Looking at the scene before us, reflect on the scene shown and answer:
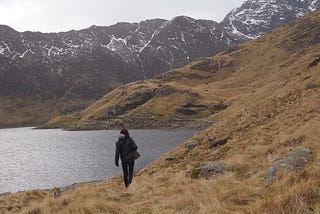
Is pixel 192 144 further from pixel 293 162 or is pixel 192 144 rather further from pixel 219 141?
pixel 293 162

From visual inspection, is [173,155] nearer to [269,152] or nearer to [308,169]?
[269,152]

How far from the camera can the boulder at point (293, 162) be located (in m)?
12.3

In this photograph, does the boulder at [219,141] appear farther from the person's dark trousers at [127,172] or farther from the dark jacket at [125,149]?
the dark jacket at [125,149]

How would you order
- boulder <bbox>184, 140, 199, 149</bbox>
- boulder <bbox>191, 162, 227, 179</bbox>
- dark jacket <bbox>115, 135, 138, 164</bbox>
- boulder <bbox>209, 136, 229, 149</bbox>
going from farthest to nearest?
boulder <bbox>184, 140, 199, 149</bbox>, boulder <bbox>209, 136, 229, 149</bbox>, dark jacket <bbox>115, 135, 138, 164</bbox>, boulder <bbox>191, 162, 227, 179</bbox>

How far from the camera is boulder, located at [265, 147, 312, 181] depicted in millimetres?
12281

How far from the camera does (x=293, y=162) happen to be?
1259 cm

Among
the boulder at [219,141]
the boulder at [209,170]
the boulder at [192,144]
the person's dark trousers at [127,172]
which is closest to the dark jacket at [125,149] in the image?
the person's dark trousers at [127,172]

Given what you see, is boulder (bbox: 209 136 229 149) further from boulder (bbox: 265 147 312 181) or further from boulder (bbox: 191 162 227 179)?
boulder (bbox: 265 147 312 181)

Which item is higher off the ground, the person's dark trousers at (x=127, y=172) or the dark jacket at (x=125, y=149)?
the dark jacket at (x=125, y=149)

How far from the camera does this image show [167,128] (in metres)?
176

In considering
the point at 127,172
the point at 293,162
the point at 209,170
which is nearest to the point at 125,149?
the point at 127,172

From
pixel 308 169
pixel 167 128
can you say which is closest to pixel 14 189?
pixel 308 169

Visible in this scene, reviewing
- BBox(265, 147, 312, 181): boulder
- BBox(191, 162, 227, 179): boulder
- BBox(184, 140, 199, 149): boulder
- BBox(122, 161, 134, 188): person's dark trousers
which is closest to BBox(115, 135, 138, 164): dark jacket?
BBox(122, 161, 134, 188): person's dark trousers

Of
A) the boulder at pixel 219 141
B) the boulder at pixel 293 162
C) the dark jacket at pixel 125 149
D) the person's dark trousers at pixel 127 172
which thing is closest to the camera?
the boulder at pixel 293 162
